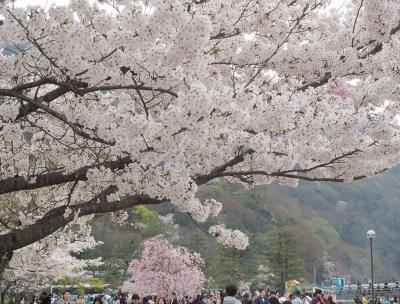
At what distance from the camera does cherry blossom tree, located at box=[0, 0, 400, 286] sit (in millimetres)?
5441

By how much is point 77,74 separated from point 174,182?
1439 millimetres

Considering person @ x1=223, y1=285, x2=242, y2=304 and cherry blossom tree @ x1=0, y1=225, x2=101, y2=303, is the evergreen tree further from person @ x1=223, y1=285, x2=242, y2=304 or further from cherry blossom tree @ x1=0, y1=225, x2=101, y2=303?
person @ x1=223, y1=285, x2=242, y2=304

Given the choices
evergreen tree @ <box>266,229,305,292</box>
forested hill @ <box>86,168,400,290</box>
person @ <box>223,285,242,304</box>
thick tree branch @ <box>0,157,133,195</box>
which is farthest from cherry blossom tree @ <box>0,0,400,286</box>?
evergreen tree @ <box>266,229,305,292</box>

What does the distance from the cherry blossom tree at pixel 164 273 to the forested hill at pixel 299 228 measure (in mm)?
2849

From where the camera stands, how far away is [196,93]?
4.96 metres

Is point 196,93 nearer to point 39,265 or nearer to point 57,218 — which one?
point 57,218

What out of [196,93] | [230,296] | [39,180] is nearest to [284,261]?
[230,296]

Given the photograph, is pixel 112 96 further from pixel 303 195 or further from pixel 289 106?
pixel 303 195

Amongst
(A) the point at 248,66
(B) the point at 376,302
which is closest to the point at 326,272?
(B) the point at 376,302

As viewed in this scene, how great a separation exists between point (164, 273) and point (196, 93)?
31513 mm

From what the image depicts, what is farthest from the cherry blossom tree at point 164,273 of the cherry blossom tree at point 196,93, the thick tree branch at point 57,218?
the thick tree branch at point 57,218

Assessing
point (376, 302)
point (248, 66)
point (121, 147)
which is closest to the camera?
point (121, 147)

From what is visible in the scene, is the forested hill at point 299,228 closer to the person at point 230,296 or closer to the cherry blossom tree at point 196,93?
the person at point 230,296

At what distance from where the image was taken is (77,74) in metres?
5.79
